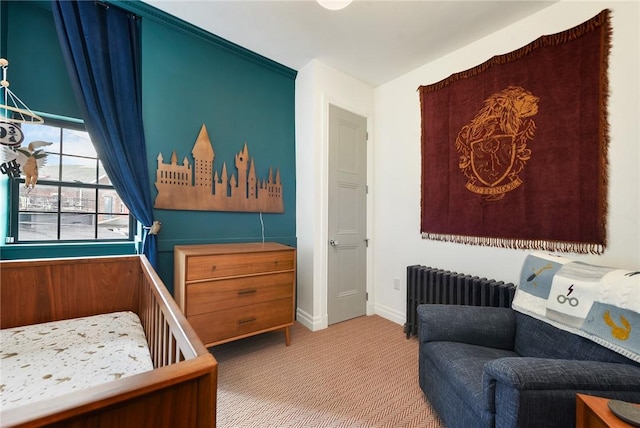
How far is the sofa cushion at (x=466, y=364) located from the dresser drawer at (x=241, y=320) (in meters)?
1.18

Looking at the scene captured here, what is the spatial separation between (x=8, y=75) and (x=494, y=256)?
3749 mm

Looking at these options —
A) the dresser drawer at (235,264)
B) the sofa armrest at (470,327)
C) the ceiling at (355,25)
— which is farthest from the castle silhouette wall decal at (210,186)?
the sofa armrest at (470,327)

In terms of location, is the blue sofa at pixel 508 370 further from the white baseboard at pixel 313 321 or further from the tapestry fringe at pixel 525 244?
the white baseboard at pixel 313 321

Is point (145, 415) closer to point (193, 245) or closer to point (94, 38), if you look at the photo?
point (193, 245)

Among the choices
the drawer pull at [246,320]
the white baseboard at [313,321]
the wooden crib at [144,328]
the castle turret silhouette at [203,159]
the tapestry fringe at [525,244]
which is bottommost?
the white baseboard at [313,321]

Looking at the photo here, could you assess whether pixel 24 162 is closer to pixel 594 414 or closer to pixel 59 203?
pixel 59 203

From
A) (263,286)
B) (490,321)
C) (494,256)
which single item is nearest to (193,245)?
(263,286)

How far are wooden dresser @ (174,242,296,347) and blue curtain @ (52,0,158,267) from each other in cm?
44

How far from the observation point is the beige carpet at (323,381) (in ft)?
5.09

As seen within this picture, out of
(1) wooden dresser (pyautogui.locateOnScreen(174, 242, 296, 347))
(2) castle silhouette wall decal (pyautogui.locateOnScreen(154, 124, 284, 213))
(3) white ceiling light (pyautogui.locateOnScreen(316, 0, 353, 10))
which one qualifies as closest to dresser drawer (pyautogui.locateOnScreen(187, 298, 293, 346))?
(1) wooden dresser (pyautogui.locateOnScreen(174, 242, 296, 347))

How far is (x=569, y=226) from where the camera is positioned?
1.84 meters

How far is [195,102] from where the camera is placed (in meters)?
2.40

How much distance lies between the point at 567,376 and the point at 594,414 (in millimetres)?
153

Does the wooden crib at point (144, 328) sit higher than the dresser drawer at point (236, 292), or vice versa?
the wooden crib at point (144, 328)
